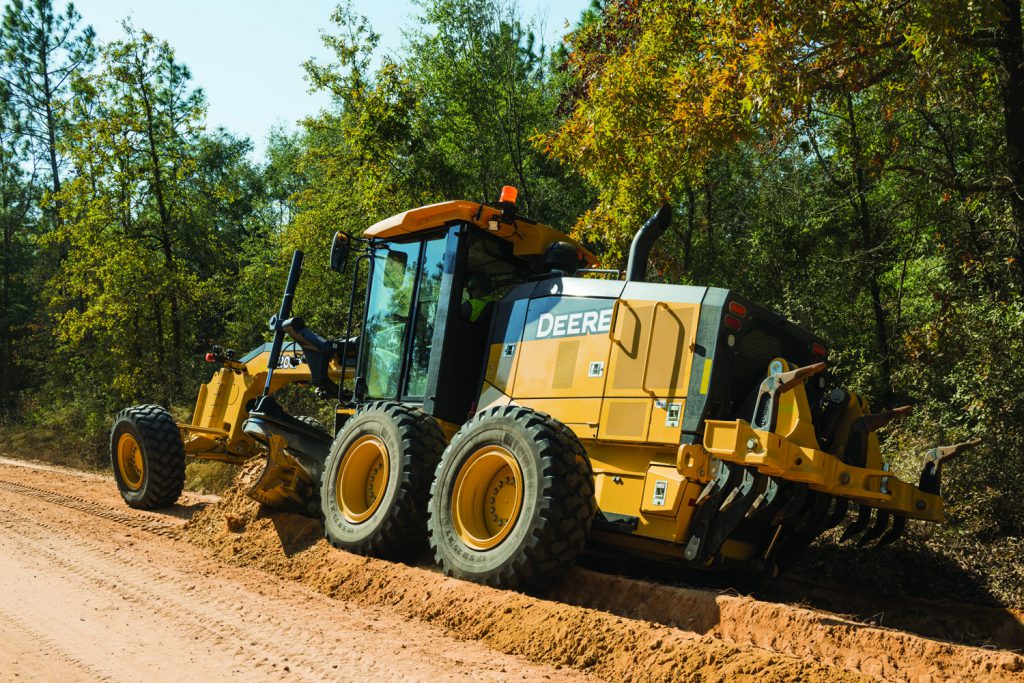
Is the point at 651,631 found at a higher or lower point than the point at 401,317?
lower

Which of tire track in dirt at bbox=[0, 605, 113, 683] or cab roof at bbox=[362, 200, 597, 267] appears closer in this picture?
tire track in dirt at bbox=[0, 605, 113, 683]

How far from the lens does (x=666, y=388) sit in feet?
18.9

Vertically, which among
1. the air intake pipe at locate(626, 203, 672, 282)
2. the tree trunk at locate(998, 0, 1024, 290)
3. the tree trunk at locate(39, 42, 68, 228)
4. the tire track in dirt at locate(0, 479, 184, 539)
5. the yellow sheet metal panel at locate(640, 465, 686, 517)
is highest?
the tree trunk at locate(39, 42, 68, 228)

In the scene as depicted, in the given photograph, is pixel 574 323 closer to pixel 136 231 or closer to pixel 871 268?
pixel 871 268

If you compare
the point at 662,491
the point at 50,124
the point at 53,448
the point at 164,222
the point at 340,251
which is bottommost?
the point at 53,448

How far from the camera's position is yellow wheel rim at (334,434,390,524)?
682 centimetres

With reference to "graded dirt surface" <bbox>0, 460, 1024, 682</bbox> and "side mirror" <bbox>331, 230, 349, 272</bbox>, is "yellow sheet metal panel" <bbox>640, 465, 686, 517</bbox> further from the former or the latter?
"side mirror" <bbox>331, 230, 349, 272</bbox>

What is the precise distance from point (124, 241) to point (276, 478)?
15075 mm

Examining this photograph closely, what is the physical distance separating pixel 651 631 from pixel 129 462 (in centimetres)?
805

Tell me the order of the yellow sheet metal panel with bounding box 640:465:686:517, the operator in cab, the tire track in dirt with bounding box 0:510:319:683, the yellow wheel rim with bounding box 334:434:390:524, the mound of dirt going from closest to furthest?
the mound of dirt < the tire track in dirt with bounding box 0:510:319:683 < the yellow sheet metal panel with bounding box 640:465:686:517 < the yellow wheel rim with bounding box 334:434:390:524 < the operator in cab

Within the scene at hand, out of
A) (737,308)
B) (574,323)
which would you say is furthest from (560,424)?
(737,308)

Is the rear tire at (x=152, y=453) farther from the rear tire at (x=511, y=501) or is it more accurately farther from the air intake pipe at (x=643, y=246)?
the air intake pipe at (x=643, y=246)

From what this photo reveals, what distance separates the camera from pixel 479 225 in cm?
722

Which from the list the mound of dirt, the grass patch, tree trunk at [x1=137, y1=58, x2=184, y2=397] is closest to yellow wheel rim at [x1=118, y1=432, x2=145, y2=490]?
the mound of dirt
